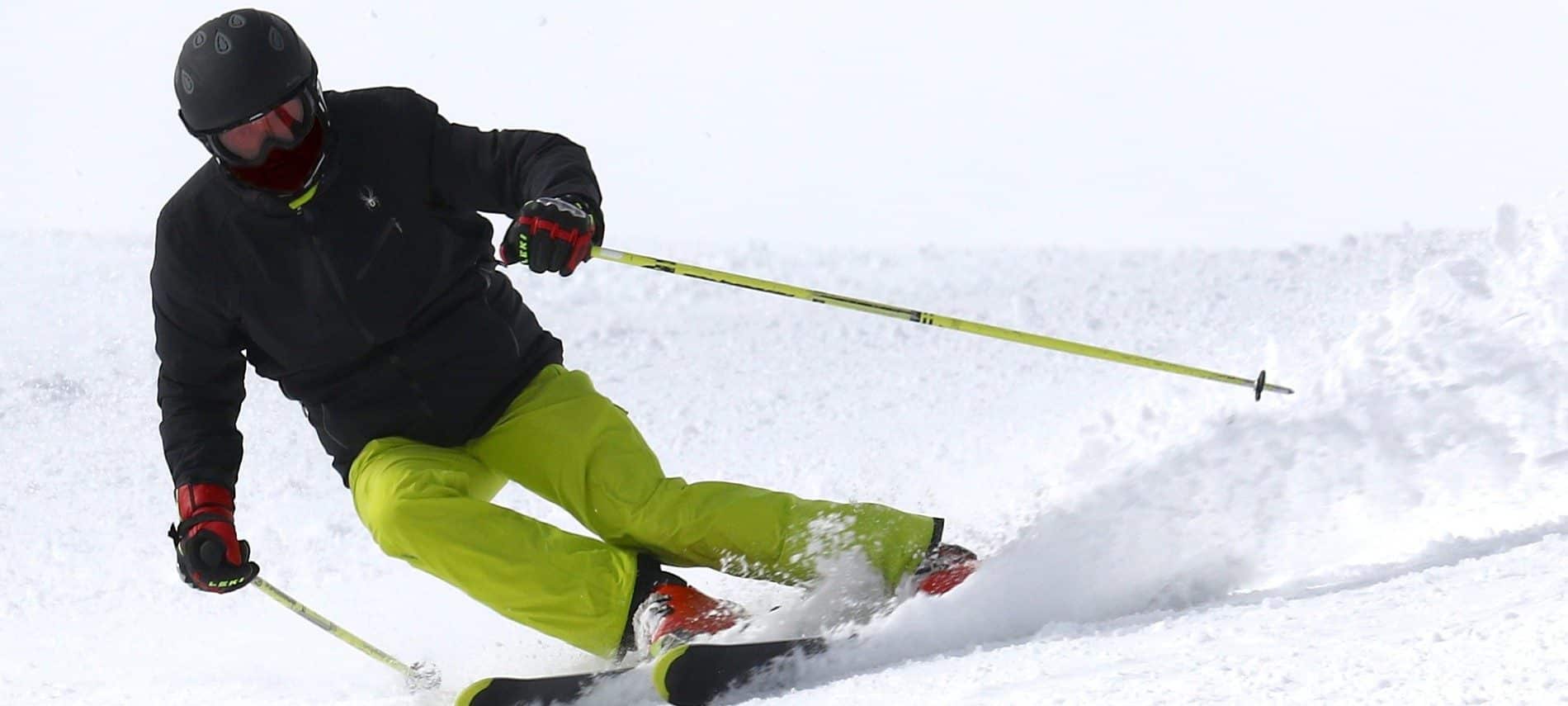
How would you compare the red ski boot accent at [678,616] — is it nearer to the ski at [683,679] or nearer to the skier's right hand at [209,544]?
the ski at [683,679]

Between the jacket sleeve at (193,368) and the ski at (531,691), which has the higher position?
the jacket sleeve at (193,368)

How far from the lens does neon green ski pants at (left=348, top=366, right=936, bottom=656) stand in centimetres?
312

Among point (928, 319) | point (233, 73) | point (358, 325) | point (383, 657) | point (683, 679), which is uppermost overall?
point (233, 73)

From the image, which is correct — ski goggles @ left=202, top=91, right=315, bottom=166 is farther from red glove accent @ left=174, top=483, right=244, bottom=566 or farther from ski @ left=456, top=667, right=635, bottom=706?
ski @ left=456, top=667, right=635, bottom=706

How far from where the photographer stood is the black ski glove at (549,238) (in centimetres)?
300

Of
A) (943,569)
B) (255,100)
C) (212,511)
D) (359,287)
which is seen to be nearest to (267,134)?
(255,100)

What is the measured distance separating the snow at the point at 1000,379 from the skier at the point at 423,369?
0.25 meters

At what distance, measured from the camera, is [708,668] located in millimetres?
2822

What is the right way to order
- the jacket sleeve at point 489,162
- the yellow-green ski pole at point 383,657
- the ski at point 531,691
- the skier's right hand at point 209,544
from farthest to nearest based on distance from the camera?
1. the yellow-green ski pole at point 383,657
2. the jacket sleeve at point 489,162
3. the skier's right hand at point 209,544
4. the ski at point 531,691

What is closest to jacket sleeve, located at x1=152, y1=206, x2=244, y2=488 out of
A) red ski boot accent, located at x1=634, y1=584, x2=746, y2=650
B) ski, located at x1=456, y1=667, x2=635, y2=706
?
ski, located at x1=456, y1=667, x2=635, y2=706

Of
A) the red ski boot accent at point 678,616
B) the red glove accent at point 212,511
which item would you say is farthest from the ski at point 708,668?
the red glove accent at point 212,511

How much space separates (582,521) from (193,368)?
0.93 meters

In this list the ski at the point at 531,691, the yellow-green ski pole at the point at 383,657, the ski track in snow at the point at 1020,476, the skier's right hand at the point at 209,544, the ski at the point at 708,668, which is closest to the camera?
the ski track in snow at the point at 1020,476

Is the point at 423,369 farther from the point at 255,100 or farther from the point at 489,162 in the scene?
the point at 255,100
